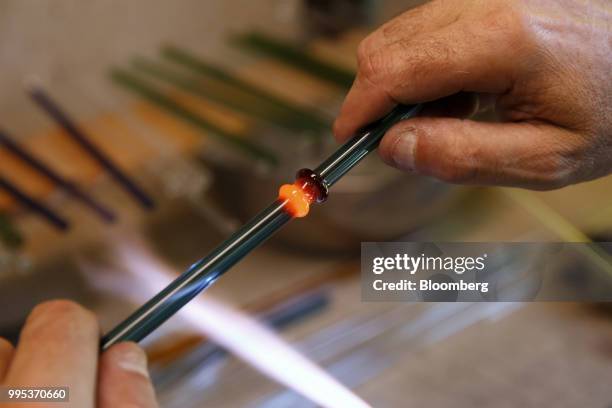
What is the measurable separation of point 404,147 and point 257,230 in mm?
108

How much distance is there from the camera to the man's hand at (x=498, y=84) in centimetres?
44

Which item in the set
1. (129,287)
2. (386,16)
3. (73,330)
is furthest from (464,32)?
(386,16)

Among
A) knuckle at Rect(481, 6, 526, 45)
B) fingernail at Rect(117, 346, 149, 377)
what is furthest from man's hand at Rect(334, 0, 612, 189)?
fingernail at Rect(117, 346, 149, 377)

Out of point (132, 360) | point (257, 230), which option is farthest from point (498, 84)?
point (132, 360)

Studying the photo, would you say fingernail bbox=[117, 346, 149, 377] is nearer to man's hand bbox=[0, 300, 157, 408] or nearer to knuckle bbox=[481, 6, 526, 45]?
man's hand bbox=[0, 300, 157, 408]

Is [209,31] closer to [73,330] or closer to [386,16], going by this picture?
[386,16]

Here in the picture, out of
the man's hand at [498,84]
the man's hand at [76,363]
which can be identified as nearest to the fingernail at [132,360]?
the man's hand at [76,363]

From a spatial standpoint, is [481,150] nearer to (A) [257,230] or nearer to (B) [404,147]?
(B) [404,147]

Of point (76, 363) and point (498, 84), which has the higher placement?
point (498, 84)

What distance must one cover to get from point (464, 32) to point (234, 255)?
199 millimetres

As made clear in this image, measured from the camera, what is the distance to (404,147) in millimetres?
455

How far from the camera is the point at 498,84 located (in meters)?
0.46

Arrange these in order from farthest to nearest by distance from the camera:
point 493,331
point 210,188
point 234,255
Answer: point 210,188, point 493,331, point 234,255

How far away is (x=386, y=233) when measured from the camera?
2.40 ft
